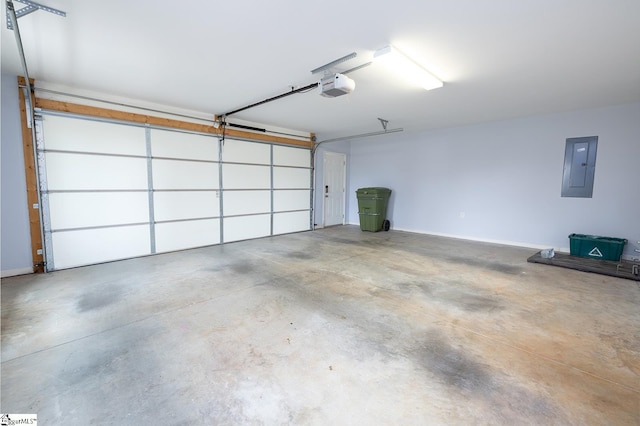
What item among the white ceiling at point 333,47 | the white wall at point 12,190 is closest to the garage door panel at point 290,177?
the white ceiling at point 333,47

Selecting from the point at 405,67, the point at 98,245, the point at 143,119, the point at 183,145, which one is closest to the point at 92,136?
the point at 143,119

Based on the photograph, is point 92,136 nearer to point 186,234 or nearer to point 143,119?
point 143,119

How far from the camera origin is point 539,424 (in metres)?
1.49

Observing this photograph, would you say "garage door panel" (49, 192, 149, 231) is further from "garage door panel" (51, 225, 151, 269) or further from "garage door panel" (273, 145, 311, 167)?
"garage door panel" (273, 145, 311, 167)

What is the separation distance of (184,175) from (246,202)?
1.46 m

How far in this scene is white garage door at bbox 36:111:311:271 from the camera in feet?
13.2

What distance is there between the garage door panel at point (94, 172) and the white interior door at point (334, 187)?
4.72 m

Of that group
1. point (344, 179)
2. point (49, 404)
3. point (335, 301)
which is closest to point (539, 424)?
point (335, 301)

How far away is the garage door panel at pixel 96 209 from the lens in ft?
13.2

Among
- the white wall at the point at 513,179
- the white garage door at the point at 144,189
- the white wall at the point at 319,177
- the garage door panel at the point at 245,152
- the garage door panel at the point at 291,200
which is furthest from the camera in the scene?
the white wall at the point at 319,177

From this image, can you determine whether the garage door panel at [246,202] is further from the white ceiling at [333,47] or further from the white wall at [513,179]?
the white wall at [513,179]

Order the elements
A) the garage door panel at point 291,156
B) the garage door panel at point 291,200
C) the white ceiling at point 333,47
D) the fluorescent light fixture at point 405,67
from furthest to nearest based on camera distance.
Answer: the garage door panel at point 291,200
the garage door panel at point 291,156
the fluorescent light fixture at point 405,67
the white ceiling at point 333,47

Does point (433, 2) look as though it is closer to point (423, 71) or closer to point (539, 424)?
point (423, 71)

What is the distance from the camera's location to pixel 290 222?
731 centimetres
